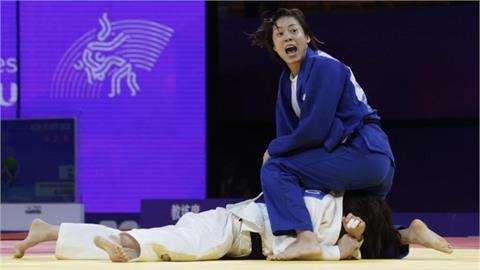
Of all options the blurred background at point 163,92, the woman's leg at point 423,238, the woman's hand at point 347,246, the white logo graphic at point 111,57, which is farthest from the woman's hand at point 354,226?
the white logo graphic at point 111,57

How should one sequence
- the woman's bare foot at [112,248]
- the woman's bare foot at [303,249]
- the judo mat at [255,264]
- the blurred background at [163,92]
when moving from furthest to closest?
the blurred background at [163,92] < the woman's bare foot at [303,249] < the woman's bare foot at [112,248] < the judo mat at [255,264]

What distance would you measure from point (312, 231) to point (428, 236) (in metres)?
0.34

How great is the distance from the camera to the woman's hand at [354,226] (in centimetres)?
271

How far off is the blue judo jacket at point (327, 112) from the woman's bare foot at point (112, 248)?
0.57 meters

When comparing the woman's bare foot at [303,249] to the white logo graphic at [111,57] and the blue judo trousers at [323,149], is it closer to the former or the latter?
the blue judo trousers at [323,149]

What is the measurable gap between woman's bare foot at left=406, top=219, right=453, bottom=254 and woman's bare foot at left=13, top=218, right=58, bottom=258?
1057 millimetres

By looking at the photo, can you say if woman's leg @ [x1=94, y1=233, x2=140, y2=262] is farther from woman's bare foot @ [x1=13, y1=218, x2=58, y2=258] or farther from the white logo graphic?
the white logo graphic

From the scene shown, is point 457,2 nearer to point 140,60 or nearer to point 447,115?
point 447,115

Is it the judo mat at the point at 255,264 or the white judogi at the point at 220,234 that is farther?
the white judogi at the point at 220,234

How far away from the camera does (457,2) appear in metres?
6.33

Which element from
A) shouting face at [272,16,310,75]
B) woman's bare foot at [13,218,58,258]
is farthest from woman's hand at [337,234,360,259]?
woman's bare foot at [13,218,58,258]

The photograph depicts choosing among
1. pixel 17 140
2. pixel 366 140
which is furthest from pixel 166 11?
pixel 366 140

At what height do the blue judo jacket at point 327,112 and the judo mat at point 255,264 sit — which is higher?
the blue judo jacket at point 327,112

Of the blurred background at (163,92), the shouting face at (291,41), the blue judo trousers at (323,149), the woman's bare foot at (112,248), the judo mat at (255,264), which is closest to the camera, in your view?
the judo mat at (255,264)
